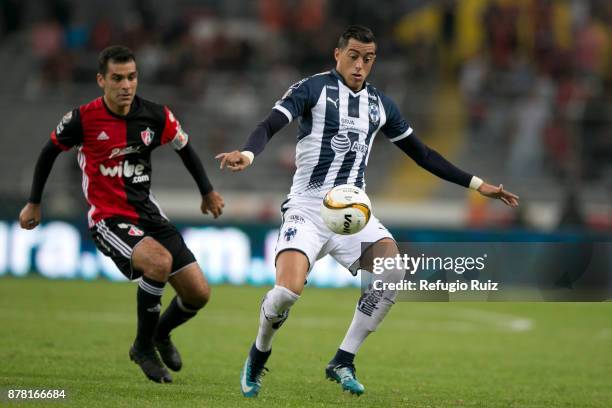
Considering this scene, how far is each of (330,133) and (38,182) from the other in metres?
2.30

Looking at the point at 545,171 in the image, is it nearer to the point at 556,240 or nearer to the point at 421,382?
the point at 556,240

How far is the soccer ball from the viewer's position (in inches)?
303

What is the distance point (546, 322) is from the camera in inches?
605

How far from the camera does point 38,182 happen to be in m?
8.59

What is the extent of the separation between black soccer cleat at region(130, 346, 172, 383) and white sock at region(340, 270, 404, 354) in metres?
1.40

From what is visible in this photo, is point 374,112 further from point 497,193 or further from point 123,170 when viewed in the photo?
point 123,170

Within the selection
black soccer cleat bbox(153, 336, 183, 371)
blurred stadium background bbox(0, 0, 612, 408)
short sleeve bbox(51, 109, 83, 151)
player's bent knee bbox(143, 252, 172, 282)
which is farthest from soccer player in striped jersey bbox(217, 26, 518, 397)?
short sleeve bbox(51, 109, 83, 151)

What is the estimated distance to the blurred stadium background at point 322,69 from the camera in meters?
18.7

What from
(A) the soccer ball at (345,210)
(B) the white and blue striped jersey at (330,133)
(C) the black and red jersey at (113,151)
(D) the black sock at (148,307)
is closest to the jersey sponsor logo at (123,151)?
(C) the black and red jersey at (113,151)

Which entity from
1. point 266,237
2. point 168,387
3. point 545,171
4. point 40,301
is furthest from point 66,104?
point 168,387

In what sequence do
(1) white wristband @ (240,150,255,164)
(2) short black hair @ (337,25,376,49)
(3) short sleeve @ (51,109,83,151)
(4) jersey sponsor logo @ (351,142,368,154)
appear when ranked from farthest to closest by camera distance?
1. (3) short sleeve @ (51,109,83,151)
2. (4) jersey sponsor logo @ (351,142,368,154)
3. (2) short black hair @ (337,25,376,49)
4. (1) white wristband @ (240,150,255,164)

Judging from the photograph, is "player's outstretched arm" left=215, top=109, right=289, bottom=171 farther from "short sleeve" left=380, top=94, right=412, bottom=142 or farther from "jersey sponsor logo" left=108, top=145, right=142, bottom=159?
"jersey sponsor logo" left=108, top=145, right=142, bottom=159

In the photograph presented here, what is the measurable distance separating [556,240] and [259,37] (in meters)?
8.23

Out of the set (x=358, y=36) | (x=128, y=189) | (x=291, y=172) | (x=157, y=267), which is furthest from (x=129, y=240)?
(x=291, y=172)
